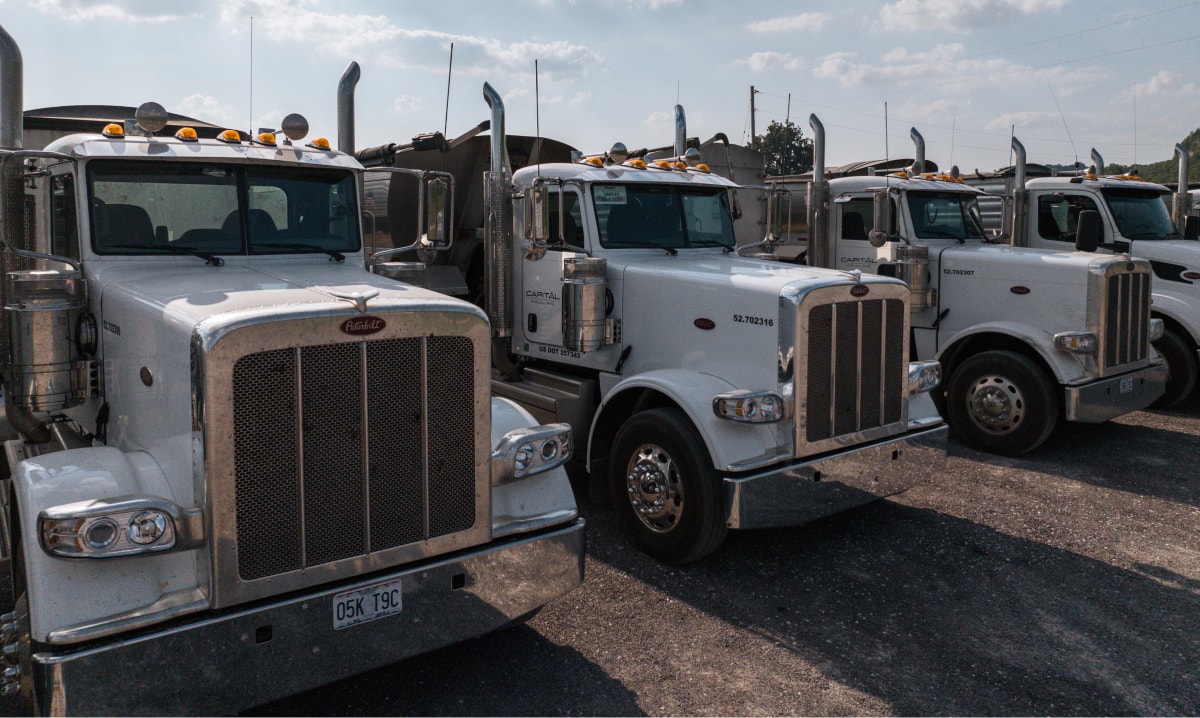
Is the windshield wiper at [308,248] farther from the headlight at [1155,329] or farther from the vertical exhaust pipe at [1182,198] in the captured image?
the vertical exhaust pipe at [1182,198]

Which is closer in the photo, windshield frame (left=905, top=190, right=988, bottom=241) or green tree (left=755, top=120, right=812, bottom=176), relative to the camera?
windshield frame (left=905, top=190, right=988, bottom=241)

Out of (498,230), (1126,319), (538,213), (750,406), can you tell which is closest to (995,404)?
(1126,319)

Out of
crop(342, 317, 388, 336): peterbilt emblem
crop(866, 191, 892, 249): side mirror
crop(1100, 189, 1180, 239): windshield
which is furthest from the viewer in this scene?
crop(1100, 189, 1180, 239): windshield

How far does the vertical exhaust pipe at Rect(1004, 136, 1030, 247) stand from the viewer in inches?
412

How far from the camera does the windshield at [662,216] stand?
22.6 ft

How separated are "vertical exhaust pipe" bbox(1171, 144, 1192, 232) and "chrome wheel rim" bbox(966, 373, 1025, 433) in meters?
6.91

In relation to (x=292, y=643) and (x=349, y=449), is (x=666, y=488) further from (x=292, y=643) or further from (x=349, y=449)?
(x=292, y=643)

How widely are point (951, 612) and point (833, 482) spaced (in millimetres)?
977

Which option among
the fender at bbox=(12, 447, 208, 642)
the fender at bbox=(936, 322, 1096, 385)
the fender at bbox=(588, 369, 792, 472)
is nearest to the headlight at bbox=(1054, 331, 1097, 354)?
the fender at bbox=(936, 322, 1096, 385)

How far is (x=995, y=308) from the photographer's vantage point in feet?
28.8

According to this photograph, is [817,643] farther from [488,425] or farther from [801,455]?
[488,425]

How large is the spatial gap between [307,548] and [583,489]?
3.97 metres

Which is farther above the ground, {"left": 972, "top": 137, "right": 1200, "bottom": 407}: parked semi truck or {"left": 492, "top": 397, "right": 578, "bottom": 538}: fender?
{"left": 972, "top": 137, "right": 1200, "bottom": 407}: parked semi truck

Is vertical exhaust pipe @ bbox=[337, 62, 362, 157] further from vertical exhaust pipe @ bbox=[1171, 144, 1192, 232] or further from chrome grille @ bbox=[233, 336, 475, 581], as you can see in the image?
vertical exhaust pipe @ bbox=[1171, 144, 1192, 232]
